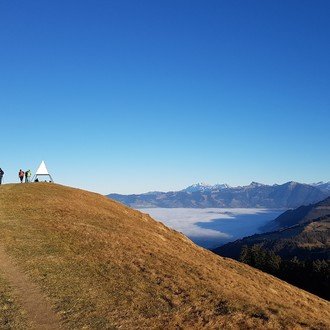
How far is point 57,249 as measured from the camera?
32625 mm

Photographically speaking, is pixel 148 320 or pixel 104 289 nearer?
pixel 148 320

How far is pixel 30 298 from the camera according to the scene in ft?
73.4

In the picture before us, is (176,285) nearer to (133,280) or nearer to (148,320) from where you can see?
(133,280)

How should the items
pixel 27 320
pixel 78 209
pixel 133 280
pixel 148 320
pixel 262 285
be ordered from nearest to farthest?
pixel 27 320
pixel 148 320
pixel 133 280
pixel 262 285
pixel 78 209

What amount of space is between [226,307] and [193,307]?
80.3 inches

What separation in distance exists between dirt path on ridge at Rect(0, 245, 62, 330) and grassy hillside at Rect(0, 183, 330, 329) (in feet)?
1.69

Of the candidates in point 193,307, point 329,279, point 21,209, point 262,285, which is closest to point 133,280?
point 193,307

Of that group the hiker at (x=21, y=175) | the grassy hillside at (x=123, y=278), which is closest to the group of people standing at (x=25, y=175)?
the hiker at (x=21, y=175)

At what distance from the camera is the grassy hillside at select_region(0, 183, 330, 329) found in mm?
21266

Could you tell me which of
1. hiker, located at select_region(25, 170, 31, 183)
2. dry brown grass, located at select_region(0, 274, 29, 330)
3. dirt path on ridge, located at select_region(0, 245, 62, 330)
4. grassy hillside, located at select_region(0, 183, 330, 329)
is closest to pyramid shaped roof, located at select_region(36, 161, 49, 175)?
hiker, located at select_region(25, 170, 31, 183)

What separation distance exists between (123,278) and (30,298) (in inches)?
275

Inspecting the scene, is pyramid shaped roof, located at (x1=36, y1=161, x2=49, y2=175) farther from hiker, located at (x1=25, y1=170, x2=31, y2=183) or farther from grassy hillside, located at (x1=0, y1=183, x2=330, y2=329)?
grassy hillside, located at (x1=0, y1=183, x2=330, y2=329)

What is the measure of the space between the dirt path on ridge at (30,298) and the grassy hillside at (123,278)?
515 mm

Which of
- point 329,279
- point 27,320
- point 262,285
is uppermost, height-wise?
point 27,320
